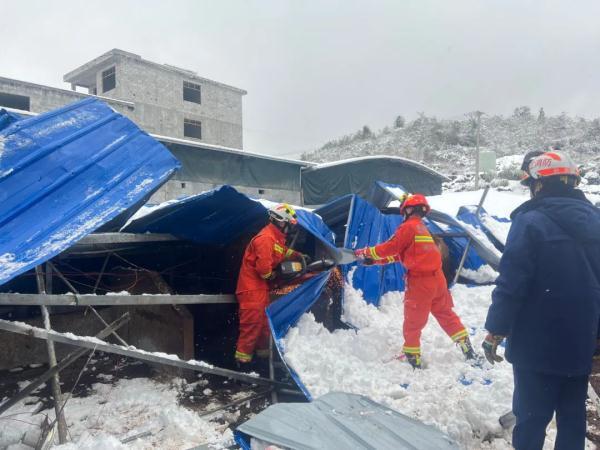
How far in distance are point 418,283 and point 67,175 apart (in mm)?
3213

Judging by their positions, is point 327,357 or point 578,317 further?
point 327,357

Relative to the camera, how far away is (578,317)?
7.93 ft

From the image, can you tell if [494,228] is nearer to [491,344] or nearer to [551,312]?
[491,344]

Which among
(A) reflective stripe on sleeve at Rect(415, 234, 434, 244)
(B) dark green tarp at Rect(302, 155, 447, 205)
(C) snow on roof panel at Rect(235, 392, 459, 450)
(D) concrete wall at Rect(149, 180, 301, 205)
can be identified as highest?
(B) dark green tarp at Rect(302, 155, 447, 205)

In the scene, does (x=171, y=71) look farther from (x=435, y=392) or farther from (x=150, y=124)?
(x=435, y=392)

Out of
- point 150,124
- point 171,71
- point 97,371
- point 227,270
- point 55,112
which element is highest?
point 171,71

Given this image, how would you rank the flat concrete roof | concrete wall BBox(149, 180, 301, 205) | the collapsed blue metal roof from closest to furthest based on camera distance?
the collapsed blue metal roof → concrete wall BBox(149, 180, 301, 205) → the flat concrete roof

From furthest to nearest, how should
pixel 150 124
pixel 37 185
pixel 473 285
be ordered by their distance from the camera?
pixel 150 124, pixel 473 285, pixel 37 185

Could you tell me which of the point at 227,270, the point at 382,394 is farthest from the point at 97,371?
the point at 382,394

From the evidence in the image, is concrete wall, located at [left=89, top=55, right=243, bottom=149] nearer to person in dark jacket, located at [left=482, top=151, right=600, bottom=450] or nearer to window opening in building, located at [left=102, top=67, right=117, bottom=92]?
window opening in building, located at [left=102, top=67, right=117, bottom=92]

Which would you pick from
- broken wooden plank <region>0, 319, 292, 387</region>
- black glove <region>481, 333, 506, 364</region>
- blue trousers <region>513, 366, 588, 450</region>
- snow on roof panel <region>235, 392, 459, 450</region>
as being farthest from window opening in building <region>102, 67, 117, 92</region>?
blue trousers <region>513, 366, 588, 450</region>

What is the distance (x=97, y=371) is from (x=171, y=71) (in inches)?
808

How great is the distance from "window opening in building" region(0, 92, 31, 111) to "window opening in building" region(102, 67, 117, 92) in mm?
5186

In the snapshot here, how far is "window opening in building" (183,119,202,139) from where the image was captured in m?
23.7
